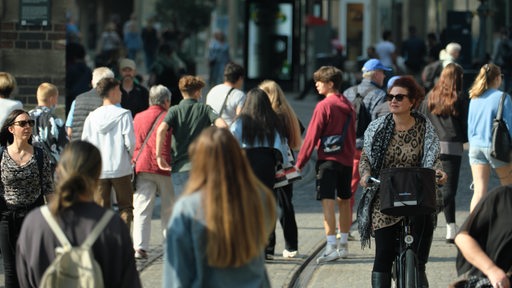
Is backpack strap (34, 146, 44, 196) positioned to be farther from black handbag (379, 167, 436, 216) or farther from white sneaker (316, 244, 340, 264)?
white sneaker (316, 244, 340, 264)

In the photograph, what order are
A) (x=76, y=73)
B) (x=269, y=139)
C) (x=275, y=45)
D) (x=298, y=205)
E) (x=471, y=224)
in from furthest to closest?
(x=275, y=45) → (x=76, y=73) → (x=298, y=205) → (x=269, y=139) → (x=471, y=224)

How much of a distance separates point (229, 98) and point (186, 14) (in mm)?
32257

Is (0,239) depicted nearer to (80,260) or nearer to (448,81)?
(80,260)

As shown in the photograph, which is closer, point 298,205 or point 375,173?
point 375,173

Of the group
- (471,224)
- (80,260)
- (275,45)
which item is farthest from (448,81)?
(275,45)

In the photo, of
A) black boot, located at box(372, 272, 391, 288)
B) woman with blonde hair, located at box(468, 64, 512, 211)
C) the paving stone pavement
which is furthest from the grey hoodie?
woman with blonde hair, located at box(468, 64, 512, 211)

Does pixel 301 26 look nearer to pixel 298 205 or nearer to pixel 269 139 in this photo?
pixel 298 205

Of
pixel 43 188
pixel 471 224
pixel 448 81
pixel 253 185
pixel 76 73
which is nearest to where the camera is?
pixel 253 185

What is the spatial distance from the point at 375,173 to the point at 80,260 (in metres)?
3.44

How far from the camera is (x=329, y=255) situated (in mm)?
10977

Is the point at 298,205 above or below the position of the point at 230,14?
below

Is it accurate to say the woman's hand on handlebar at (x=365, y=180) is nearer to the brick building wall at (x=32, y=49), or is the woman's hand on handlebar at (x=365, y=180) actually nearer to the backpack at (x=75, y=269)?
the backpack at (x=75, y=269)

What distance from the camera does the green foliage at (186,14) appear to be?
4359 centimetres

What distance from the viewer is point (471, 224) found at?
5.71 meters
